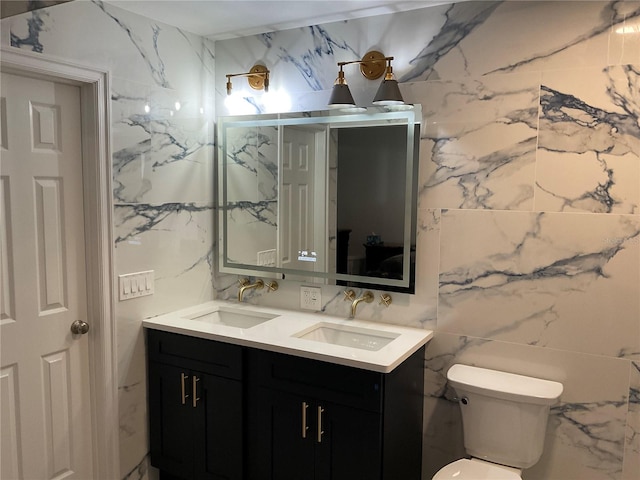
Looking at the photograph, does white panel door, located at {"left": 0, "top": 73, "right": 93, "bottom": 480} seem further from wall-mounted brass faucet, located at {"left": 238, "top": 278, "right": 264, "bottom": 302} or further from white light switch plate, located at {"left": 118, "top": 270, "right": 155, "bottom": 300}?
wall-mounted brass faucet, located at {"left": 238, "top": 278, "right": 264, "bottom": 302}

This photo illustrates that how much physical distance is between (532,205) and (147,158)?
173 centimetres

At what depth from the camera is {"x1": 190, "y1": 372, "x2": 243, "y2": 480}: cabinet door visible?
2.37m

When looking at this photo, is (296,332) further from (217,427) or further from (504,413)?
(504,413)

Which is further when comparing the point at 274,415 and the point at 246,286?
the point at 246,286

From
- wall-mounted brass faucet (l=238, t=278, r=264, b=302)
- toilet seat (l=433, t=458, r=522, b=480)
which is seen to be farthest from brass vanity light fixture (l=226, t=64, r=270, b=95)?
toilet seat (l=433, t=458, r=522, b=480)

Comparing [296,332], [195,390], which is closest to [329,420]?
[296,332]

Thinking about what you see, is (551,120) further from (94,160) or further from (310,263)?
(94,160)

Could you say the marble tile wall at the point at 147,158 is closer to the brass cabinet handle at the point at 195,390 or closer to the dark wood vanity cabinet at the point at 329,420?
the brass cabinet handle at the point at 195,390

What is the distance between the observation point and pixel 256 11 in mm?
2395

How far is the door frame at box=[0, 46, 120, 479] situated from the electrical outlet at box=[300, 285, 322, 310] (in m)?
0.91

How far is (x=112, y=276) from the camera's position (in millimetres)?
2395

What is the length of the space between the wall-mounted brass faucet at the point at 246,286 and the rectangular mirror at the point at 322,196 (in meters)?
0.05

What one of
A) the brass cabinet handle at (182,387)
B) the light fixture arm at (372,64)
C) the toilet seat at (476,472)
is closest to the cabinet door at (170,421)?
the brass cabinet handle at (182,387)

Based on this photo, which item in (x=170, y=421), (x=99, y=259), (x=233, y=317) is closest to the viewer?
(x=99, y=259)
